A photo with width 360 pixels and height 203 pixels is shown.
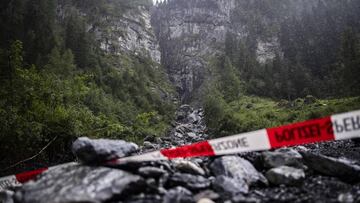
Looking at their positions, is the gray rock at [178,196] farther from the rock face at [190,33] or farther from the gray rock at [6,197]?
the rock face at [190,33]

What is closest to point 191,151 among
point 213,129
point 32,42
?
point 213,129

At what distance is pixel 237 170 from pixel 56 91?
15.4m

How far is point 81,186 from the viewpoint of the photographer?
22.4 feet

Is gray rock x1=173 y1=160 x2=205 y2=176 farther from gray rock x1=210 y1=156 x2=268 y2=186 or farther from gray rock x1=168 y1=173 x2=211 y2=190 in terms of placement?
gray rock x1=168 y1=173 x2=211 y2=190

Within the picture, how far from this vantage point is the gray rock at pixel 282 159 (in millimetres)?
9234

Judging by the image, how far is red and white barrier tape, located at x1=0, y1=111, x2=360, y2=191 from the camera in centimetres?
751

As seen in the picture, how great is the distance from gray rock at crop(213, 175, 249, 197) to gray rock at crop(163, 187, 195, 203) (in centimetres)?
86

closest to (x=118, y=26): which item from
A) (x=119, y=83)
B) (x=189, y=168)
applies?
(x=119, y=83)

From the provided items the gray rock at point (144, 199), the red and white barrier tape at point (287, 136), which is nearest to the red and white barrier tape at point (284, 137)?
the red and white barrier tape at point (287, 136)

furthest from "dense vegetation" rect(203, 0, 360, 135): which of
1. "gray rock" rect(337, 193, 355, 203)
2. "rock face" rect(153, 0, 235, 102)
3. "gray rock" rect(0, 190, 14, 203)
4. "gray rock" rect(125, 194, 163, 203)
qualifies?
"gray rock" rect(125, 194, 163, 203)

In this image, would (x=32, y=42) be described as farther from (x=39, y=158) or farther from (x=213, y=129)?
(x=39, y=158)

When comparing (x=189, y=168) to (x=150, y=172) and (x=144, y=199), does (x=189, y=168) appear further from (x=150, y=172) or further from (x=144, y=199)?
(x=144, y=199)

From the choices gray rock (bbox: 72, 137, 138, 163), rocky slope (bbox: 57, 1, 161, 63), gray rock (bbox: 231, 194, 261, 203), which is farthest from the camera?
rocky slope (bbox: 57, 1, 161, 63)

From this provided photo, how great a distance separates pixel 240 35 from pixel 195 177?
12741 centimetres
